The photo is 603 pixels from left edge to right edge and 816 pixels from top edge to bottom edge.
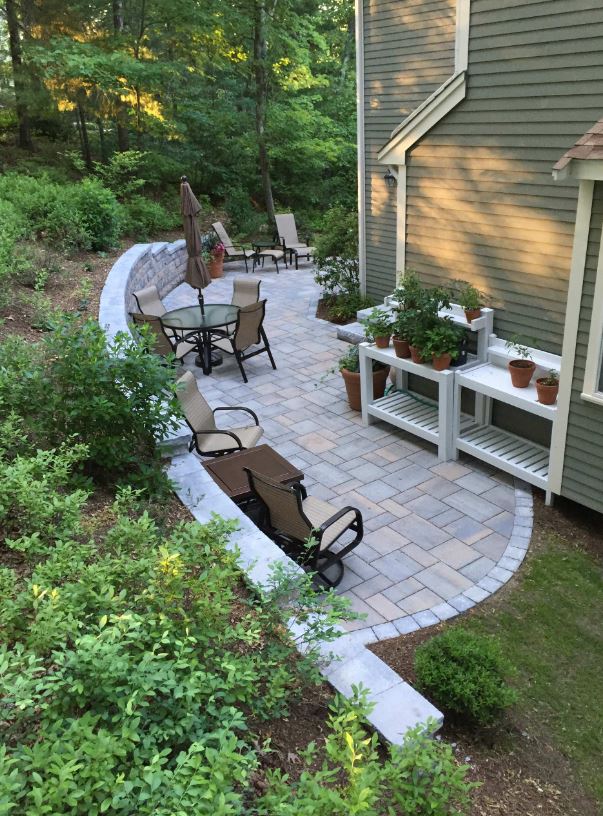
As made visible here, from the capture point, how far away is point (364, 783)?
181 centimetres

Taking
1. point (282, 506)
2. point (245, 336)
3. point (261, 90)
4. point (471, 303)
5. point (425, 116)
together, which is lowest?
point (282, 506)

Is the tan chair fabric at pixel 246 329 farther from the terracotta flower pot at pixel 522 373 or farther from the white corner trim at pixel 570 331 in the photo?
the white corner trim at pixel 570 331

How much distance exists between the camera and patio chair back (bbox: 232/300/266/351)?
834 centimetres

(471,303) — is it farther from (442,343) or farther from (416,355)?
(416,355)

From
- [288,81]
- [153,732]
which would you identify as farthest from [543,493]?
[288,81]

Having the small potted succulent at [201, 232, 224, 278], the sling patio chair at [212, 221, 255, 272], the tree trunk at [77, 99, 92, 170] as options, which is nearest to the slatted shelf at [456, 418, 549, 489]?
the small potted succulent at [201, 232, 224, 278]

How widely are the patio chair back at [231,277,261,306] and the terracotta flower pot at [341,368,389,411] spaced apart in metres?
2.90

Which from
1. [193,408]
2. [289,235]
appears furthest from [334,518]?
[289,235]

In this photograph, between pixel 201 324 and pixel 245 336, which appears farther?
pixel 201 324

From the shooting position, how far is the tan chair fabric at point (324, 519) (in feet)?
15.0

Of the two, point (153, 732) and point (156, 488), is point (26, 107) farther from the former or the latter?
point (153, 732)

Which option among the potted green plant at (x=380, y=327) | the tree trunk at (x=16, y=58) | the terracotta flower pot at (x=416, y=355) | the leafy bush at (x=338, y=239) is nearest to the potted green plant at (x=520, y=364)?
the terracotta flower pot at (x=416, y=355)

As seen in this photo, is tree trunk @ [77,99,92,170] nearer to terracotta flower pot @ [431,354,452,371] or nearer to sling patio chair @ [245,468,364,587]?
terracotta flower pot @ [431,354,452,371]

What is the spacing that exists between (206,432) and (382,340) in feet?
7.17
